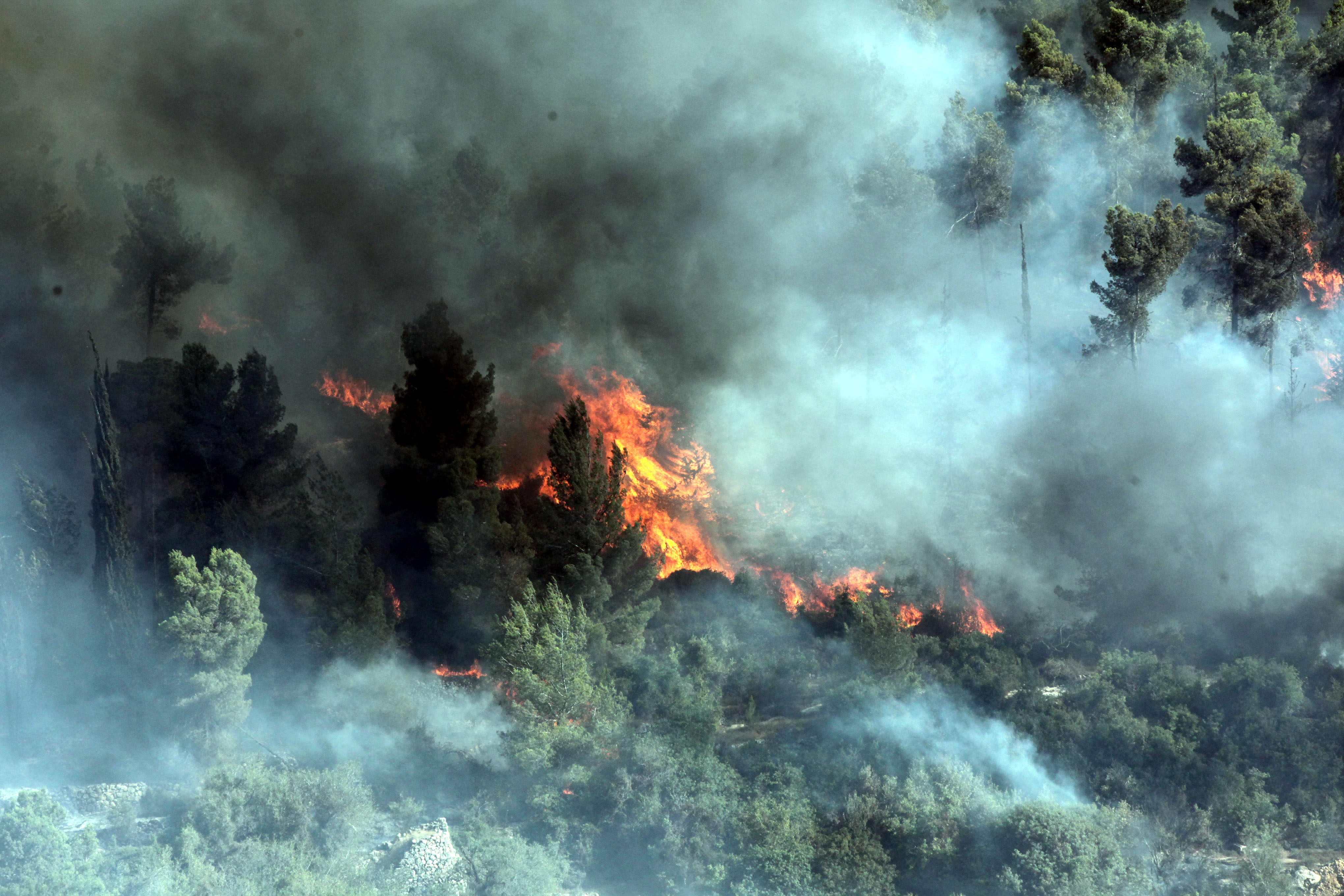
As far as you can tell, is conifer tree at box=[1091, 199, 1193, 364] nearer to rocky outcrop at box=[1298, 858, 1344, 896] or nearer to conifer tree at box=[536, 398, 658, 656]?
conifer tree at box=[536, 398, 658, 656]

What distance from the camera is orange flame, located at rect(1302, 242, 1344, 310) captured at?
38.5 meters

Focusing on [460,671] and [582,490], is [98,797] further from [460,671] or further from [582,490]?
[582,490]

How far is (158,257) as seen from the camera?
147 ft

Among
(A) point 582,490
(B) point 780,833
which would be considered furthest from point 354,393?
(B) point 780,833

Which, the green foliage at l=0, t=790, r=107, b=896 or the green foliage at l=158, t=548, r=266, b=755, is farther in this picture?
the green foliage at l=158, t=548, r=266, b=755

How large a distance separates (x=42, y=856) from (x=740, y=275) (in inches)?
1088

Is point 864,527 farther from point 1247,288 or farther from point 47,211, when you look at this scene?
point 47,211

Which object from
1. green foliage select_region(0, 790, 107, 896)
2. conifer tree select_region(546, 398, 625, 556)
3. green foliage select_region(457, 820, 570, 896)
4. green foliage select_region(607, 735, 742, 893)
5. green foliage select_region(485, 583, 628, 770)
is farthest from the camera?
conifer tree select_region(546, 398, 625, 556)

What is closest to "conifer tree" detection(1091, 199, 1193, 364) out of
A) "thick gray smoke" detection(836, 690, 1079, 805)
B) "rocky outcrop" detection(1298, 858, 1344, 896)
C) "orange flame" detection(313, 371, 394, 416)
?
"thick gray smoke" detection(836, 690, 1079, 805)

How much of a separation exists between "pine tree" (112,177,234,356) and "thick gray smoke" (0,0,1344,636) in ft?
3.53

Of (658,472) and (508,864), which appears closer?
(508,864)

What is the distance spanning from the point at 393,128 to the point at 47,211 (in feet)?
43.0

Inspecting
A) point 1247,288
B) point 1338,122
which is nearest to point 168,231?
point 1247,288

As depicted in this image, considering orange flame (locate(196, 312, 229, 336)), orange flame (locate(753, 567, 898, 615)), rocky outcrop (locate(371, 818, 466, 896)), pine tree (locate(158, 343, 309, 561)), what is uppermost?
orange flame (locate(196, 312, 229, 336))
